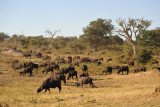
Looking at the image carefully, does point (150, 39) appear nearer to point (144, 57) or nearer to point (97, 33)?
point (144, 57)

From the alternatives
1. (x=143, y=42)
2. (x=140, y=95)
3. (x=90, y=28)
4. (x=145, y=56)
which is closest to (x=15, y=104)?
(x=140, y=95)

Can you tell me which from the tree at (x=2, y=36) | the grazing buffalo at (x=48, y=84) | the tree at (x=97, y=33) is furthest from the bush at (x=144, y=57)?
the tree at (x=2, y=36)

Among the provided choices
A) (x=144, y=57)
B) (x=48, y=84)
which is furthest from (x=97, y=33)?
(x=48, y=84)

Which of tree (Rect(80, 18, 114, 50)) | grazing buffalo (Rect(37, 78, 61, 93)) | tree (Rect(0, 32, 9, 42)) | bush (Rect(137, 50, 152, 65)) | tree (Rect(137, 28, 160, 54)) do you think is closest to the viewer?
grazing buffalo (Rect(37, 78, 61, 93))

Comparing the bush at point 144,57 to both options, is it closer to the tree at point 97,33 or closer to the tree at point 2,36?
the tree at point 97,33

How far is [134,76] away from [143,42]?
2219 centimetres

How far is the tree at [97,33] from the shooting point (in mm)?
64312

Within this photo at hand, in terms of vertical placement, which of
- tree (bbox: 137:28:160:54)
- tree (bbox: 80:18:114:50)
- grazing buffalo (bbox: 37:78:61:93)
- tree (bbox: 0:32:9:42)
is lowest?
grazing buffalo (bbox: 37:78:61:93)

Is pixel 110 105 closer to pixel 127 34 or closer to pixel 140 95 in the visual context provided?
pixel 140 95

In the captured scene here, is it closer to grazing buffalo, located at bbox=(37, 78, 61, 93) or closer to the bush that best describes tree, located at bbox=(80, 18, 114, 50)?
the bush

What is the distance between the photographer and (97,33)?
64.6 meters

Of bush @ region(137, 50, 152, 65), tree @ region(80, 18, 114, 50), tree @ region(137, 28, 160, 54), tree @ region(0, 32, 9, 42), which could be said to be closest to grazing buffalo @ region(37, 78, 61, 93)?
bush @ region(137, 50, 152, 65)

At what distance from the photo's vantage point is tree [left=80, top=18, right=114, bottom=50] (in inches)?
2532

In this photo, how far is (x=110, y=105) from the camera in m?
10.2
